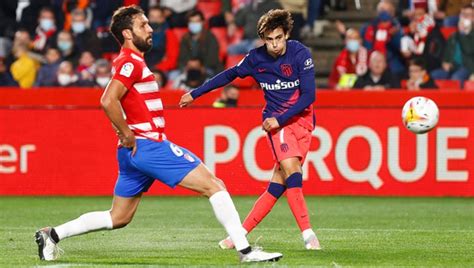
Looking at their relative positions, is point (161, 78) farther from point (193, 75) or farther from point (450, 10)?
point (450, 10)

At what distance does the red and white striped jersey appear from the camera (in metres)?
9.78

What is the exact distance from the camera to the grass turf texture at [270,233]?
34.0 ft

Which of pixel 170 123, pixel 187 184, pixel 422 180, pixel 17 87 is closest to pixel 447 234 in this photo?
pixel 187 184

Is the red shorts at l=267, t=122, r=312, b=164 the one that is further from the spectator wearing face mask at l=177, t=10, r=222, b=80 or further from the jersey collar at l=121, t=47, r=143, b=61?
the spectator wearing face mask at l=177, t=10, r=222, b=80

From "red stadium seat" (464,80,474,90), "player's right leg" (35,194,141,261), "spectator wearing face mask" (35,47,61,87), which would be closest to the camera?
"player's right leg" (35,194,141,261)

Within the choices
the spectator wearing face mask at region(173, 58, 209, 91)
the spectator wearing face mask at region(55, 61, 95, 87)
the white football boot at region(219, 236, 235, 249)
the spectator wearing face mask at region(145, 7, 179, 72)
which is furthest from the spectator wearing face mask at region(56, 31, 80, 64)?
the white football boot at region(219, 236, 235, 249)

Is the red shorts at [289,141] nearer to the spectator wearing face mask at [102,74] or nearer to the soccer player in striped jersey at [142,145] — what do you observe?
the soccer player in striped jersey at [142,145]

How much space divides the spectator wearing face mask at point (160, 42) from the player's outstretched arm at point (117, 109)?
12143 millimetres

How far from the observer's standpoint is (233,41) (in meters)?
22.0

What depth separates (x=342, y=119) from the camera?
59.4ft

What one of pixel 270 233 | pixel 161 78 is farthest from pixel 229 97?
pixel 270 233

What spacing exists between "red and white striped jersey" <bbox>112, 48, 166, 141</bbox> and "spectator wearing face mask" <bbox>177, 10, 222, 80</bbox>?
11407 mm

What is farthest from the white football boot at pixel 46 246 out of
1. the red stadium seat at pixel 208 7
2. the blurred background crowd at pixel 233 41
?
the red stadium seat at pixel 208 7

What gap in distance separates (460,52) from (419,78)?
1227mm
